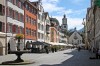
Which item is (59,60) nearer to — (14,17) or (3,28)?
(3,28)

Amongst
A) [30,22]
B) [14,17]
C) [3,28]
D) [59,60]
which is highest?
[30,22]

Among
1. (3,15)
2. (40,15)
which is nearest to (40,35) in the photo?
(40,15)

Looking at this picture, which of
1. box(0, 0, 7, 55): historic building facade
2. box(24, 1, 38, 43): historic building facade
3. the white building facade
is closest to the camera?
box(0, 0, 7, 55): historic building facade

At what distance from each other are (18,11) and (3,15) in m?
11.9

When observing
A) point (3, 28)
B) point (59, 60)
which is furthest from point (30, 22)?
point (59, 60)

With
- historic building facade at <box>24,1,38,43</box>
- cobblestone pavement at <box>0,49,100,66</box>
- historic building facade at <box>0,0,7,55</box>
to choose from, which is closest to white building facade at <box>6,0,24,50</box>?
historic building facade at <box>0,0,7,55</box>

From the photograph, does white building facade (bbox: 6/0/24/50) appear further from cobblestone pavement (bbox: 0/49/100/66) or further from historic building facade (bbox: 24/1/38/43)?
cobblestone pavement (bbox: 0/49/100/66)

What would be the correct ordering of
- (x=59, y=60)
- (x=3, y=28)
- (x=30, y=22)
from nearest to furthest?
(x=59, y=60) → (x=3, y=28) → (x=30, y=22)

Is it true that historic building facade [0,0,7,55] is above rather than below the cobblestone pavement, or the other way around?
above

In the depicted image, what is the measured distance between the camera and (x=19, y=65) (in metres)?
28.3

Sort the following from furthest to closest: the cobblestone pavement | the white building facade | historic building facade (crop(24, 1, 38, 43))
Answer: historic building facade (crop(24, 1, 38, 43))
the white building facade
the cobblestone pavement

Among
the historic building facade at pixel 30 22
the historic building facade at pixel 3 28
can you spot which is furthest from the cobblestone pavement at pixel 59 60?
the historic building facade at pixel 30 22

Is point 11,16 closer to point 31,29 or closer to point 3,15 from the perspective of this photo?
point 3,15

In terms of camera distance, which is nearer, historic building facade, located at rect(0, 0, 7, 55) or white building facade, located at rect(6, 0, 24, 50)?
historic building facade, located at rect(0, 0, 7, 55)
